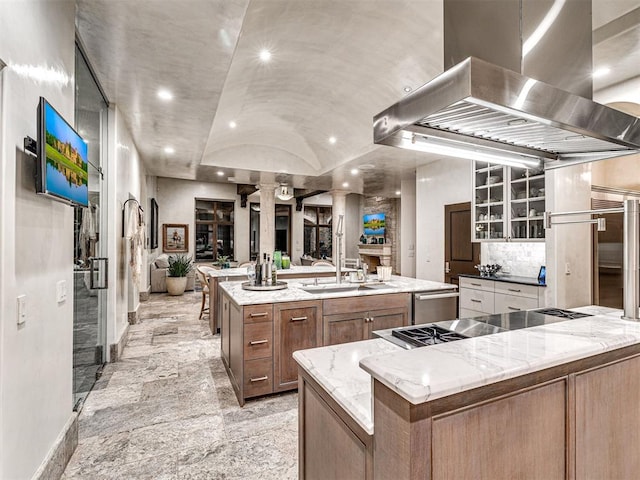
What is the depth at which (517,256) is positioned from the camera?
4754 mm

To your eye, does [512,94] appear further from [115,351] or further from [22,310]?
[115,351]

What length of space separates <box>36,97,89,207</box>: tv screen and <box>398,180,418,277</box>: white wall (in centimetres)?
671

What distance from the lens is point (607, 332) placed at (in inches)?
51.9

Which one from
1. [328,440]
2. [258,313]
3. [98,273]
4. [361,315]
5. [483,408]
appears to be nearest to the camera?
[483,408]

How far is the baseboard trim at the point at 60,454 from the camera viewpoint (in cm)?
173

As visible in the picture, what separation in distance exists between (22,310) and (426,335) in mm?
1890

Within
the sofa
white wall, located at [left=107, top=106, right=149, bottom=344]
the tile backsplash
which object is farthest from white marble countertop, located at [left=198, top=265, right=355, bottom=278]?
the sofa

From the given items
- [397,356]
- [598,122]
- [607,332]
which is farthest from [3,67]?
[607,332]

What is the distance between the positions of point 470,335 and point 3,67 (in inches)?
91.6

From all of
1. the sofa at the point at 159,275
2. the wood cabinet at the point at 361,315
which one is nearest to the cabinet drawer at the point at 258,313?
the wood cabinet at the point at 361,315

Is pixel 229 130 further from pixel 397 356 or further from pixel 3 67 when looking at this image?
pixel 397 356

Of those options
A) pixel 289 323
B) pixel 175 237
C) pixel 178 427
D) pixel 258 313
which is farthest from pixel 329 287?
pixel 175 237

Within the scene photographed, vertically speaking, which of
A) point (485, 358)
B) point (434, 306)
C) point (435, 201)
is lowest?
point (434, 306)

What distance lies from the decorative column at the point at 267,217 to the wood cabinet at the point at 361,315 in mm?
5929
